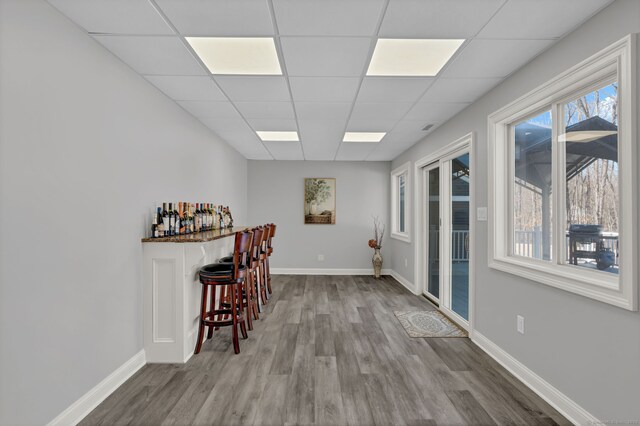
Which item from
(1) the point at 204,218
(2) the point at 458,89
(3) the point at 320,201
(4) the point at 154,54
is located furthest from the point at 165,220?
(3) the point at 320,201

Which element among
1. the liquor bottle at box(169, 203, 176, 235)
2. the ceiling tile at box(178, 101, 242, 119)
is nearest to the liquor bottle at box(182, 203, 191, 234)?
the liquor bottle at box(169, 203, 176, 235)

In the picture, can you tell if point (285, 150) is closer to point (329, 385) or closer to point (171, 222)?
point (171, 222)

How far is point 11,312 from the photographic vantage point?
5.08 feet

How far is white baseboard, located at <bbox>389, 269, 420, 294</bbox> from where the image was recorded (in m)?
5.28

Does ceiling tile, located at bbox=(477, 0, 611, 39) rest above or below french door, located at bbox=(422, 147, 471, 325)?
above

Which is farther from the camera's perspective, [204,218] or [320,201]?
[320,201]

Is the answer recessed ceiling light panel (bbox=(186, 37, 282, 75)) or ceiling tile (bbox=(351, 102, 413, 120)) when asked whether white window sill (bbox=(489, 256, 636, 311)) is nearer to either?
ceiling tile (bbox=(351, 102, 413, 120))

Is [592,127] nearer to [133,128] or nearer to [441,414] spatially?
[441,414]

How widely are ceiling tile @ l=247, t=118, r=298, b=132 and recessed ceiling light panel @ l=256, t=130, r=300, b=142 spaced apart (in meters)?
0.22

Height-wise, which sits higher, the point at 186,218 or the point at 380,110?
the point at 380,110

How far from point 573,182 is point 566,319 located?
3.09ft

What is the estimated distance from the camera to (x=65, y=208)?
6.14 ft

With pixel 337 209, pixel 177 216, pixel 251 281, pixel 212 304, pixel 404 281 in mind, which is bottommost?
pixel 404 281

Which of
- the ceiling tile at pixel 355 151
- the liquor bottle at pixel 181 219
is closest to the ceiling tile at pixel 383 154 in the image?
the ceiling tile at pixel 355 151
